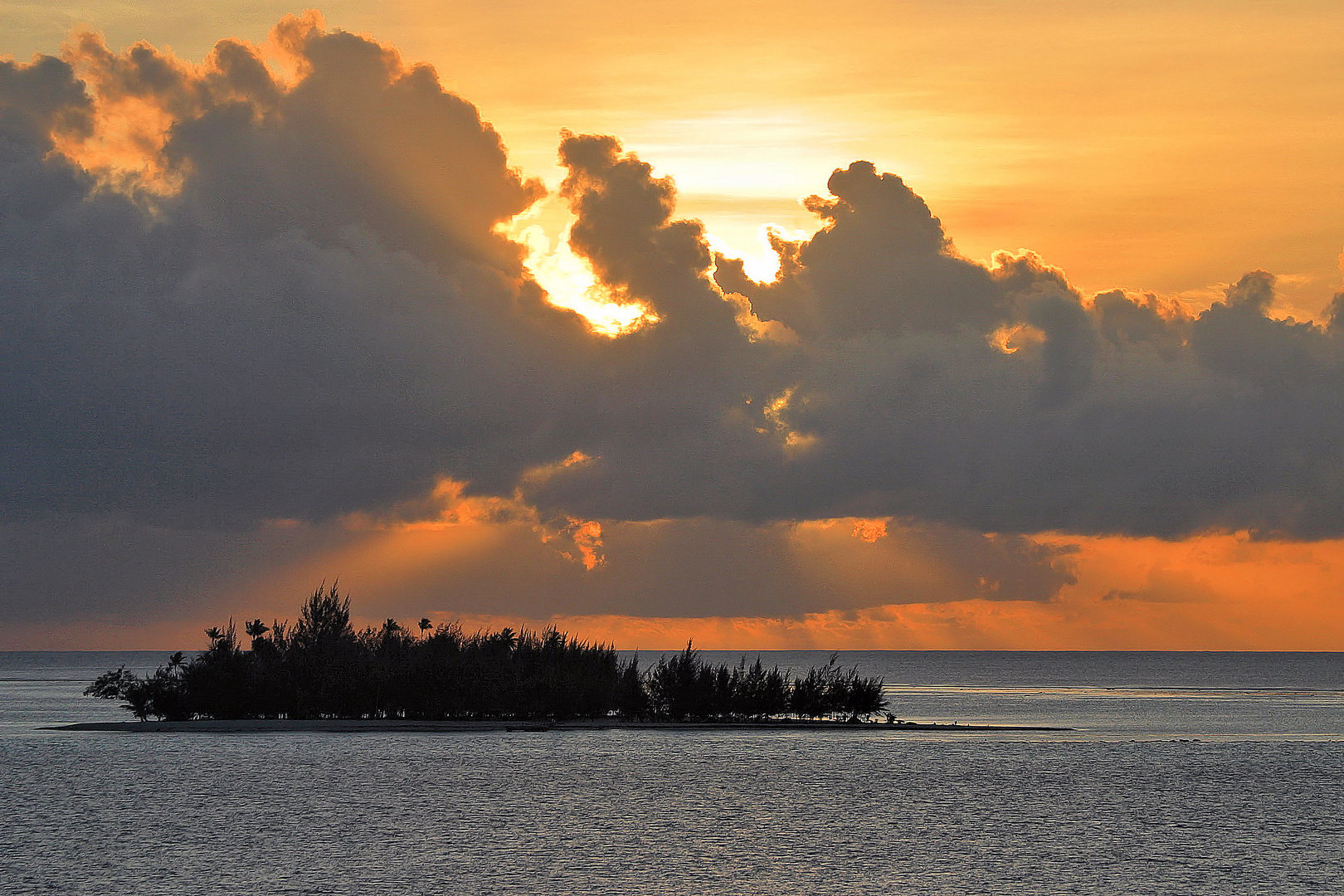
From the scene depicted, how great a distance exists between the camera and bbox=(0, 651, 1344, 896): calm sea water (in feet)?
118

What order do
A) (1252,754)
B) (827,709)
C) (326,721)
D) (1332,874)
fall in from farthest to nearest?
(827,709) < (326,721) < (1252,754) < (1332,874)

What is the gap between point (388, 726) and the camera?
82562 mm

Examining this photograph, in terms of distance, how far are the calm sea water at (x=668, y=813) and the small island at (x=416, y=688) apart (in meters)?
3.36

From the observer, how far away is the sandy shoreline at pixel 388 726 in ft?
266

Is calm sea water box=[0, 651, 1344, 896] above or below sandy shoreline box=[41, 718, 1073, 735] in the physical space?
below

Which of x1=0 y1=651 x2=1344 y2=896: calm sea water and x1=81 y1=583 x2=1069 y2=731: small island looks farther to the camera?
x1=81 y1=583 x2=1069 y2=731: small island

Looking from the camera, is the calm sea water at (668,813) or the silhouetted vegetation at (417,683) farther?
the silhouetted vegetation at (417,683)

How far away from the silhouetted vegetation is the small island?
70 millimetres

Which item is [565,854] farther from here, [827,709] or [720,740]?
[827,709]

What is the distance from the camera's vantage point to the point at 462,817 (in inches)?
1847

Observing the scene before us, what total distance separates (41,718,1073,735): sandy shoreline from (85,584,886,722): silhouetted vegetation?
1088 millimetres

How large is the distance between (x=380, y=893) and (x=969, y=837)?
1916 centimetres

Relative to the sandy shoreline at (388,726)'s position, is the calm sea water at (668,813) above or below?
below

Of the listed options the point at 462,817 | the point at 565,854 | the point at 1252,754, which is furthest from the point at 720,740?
the point at 565,854
